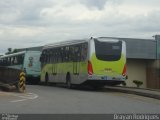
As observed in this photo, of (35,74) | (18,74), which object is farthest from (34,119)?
(35,74)

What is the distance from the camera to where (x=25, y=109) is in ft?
56.4

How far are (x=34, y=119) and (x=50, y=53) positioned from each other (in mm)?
24936

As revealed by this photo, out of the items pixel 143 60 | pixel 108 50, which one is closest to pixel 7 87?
pixel 108 50

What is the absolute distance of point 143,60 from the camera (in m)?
55.0

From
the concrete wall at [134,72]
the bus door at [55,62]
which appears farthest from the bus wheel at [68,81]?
the concrete wall at [134,72]

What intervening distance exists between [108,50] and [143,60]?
2560 cm

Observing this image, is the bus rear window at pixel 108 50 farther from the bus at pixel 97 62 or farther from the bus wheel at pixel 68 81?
the bus wheel at pixel 68 81

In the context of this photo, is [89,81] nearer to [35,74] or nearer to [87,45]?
[87,45]

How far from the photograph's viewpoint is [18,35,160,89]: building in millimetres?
53312

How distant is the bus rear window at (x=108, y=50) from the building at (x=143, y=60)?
75.5 ft

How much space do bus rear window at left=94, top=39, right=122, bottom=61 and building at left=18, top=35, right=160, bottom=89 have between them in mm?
22999

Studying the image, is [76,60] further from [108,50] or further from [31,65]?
[31,65]

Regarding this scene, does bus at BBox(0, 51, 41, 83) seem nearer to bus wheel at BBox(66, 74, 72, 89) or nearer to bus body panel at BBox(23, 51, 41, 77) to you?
bus body panel at BBox(23, 51, 41, 77)

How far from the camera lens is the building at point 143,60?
53.3 m
